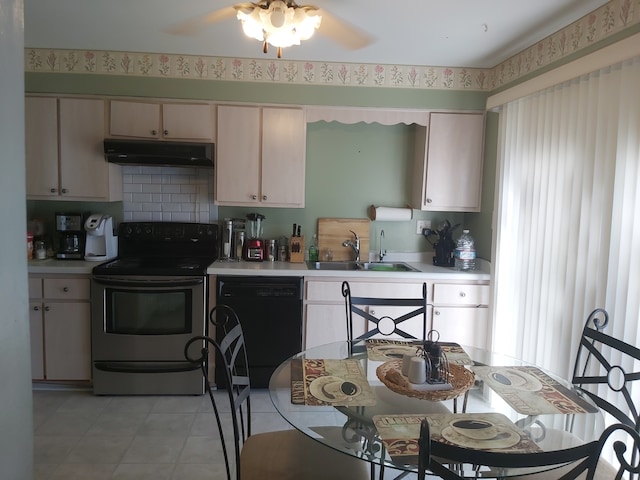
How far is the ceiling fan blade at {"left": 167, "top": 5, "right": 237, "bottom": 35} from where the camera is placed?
256 cm

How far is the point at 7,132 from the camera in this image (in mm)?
1320

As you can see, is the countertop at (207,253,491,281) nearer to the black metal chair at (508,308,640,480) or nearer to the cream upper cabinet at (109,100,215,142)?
the cream upper cabinet at (109,100,215,142)

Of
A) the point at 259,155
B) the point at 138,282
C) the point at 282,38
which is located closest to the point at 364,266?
the point at 259,155

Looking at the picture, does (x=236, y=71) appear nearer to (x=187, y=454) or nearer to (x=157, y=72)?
(x=157, y=72)

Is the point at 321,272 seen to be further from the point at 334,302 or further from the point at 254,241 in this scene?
the point at 254,241

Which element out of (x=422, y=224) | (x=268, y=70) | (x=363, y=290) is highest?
(x=268, y=70)

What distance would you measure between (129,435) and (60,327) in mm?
985

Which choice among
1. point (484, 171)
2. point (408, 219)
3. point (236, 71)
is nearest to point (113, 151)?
point (236, 71)

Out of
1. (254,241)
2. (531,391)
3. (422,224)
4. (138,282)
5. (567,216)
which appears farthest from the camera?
(422,224)

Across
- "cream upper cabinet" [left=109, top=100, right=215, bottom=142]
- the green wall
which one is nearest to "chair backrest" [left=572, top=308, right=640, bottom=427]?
the green wall

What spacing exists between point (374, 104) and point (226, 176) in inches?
48.8

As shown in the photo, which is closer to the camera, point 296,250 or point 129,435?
point 129,435

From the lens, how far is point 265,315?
3.28 meters

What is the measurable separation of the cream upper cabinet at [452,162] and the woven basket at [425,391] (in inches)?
73.5
